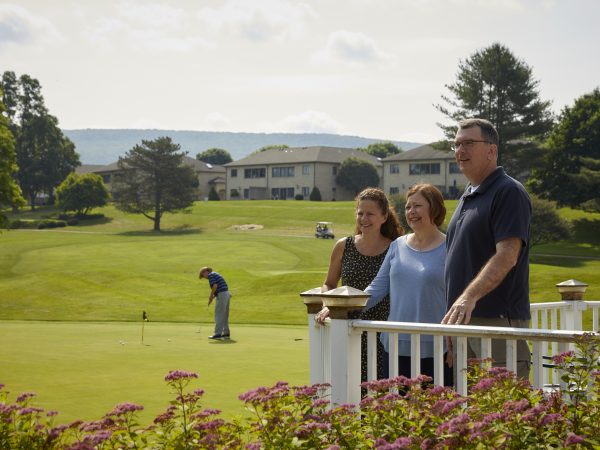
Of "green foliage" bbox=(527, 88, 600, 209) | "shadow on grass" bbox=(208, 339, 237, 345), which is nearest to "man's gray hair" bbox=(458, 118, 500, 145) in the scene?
"shadow on grass" bbox=(208, 339, 237, 345)

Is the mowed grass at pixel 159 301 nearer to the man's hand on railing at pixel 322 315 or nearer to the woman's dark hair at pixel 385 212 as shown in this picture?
the man's hand on railing at pixel 322 315

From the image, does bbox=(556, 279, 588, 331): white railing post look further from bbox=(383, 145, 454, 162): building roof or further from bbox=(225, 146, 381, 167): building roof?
bbox=(225, 146, 381, 167): building roof

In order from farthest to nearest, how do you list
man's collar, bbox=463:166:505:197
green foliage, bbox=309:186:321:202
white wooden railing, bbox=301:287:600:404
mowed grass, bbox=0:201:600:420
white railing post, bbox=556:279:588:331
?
green foliage, bbox=309:186:321:202, mowed grass, bbox=0:201:600:420, white railing post, bbox=556:279:588:331, man's collar, bbox=463:166:505:197, white wooden railing, bbox=301:287:600:404

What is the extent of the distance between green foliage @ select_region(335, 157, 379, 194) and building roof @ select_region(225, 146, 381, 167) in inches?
107

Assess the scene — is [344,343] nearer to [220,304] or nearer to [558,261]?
[220,304]

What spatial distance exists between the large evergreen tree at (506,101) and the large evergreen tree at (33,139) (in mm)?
59436

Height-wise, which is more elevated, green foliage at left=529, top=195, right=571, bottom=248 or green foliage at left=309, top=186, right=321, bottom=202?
green foliage at left=309, top=186, right=321, bottom=202

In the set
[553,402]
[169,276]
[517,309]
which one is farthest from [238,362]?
[169,276]

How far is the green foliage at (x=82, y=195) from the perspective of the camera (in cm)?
9319

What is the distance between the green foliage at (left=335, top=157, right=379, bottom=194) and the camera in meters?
115

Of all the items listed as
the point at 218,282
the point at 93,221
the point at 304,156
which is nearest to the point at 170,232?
the point at 93,221

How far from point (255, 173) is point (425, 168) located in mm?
26910

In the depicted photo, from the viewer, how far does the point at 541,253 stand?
197 ft

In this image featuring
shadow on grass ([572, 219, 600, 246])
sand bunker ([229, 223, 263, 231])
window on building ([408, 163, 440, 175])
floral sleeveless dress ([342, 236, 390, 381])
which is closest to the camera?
floral sleeveless dress ([342, 236, 390, 381])
